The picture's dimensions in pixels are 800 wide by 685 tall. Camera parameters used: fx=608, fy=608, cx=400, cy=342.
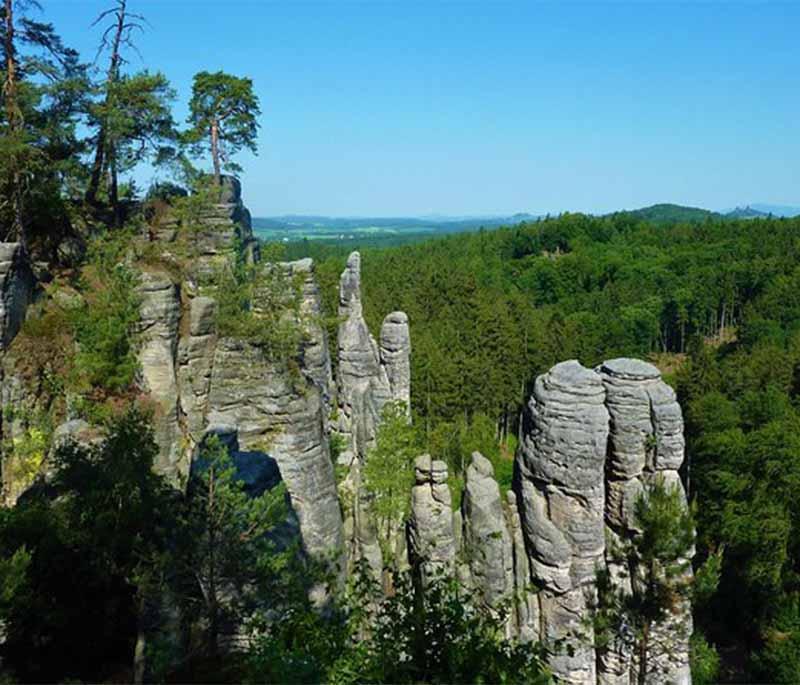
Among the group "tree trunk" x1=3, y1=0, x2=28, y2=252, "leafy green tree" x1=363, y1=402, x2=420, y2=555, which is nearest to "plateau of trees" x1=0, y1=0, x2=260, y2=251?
"tree trunk" x1=3, y1=0, x2=28, y2=252

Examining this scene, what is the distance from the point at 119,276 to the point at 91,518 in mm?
11034

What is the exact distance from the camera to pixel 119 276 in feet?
70.0

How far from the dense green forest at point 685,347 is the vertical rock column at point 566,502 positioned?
4809mm

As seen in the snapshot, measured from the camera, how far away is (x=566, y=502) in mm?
17000

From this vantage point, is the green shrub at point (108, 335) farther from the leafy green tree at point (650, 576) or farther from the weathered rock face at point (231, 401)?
the leafy green tree at point (650, 576)

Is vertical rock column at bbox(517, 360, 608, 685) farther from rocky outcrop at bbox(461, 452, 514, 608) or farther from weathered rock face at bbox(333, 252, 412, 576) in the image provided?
weathered rock face at bbox(333, 252, 412, 576)

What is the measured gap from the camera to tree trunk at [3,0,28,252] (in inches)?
803

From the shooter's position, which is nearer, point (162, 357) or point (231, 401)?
point (231, 401)

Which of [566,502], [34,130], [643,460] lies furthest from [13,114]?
[643,460]

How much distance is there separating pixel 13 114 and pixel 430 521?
1964 centimetres

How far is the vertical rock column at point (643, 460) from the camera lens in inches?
651

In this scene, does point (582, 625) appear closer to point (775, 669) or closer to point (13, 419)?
point (775, 669)

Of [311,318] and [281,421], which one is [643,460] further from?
[311,318]

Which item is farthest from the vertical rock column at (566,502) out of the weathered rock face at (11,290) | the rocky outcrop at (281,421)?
the weathered rock face at (11,290)
